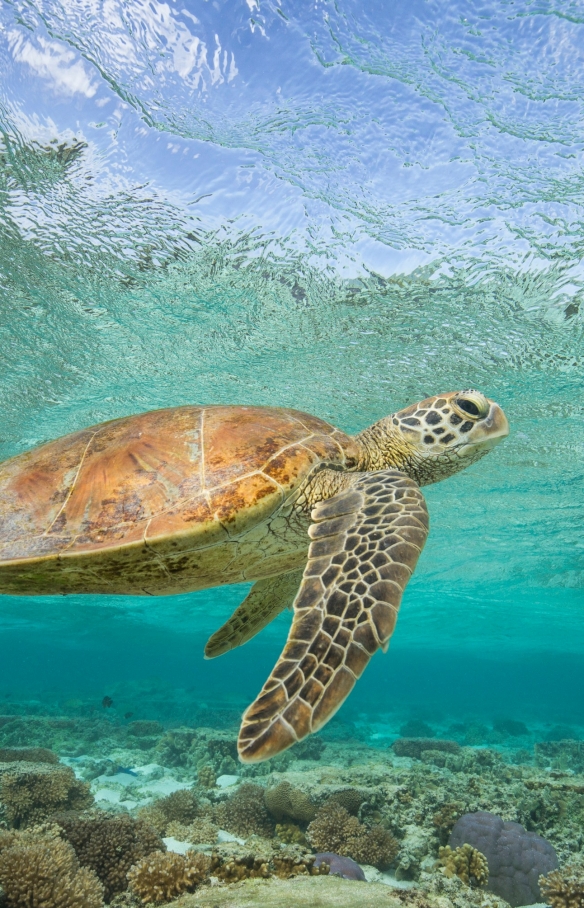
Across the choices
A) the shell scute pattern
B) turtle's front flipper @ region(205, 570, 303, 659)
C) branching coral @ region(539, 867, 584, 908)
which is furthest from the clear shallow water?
branching coral @ region(539, 867, 584, 908)

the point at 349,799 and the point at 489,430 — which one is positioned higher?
the point at 489,430

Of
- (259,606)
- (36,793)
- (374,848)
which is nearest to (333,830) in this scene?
(374,848)

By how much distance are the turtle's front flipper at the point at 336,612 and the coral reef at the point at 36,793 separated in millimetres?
6151

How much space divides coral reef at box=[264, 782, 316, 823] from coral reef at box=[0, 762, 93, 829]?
8.87ft

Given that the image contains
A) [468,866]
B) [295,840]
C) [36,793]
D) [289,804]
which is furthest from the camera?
[289,804]

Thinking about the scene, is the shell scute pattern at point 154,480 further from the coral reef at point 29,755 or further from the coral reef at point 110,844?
the coral reef at point 29,755

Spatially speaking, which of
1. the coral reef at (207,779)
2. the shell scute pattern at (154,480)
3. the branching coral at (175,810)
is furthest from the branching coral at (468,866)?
the coral reef at (207,779)

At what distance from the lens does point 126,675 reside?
102m

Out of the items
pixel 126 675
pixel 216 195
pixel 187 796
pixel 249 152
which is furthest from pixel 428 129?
pixel 126 675

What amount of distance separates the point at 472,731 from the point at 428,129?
22.4 m

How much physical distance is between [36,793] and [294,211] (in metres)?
9.03

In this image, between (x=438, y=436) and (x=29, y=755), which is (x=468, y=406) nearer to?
(x=438, y=436)

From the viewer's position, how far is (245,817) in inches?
272

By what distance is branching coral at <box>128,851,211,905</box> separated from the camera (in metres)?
4.05
